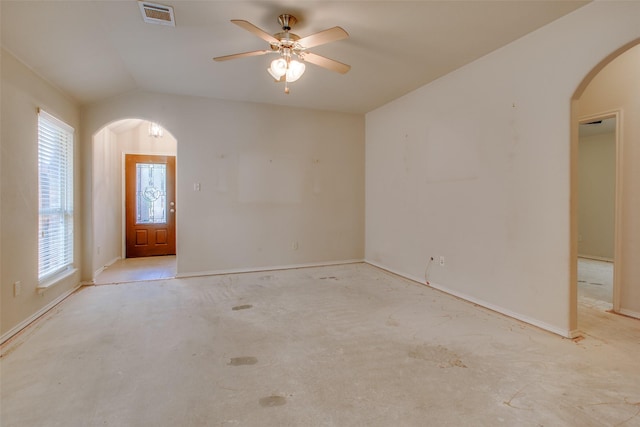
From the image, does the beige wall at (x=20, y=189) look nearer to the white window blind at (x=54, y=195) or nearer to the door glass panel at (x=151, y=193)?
the white window blind at (x=54, y=195)

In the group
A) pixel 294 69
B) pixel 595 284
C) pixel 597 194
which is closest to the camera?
pixel 294 69

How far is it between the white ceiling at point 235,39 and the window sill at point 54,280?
2082 millimetres

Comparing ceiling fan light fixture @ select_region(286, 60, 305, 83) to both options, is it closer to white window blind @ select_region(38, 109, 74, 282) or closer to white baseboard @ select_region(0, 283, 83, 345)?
white window blind @ select_region(38, 109, 74, 282)

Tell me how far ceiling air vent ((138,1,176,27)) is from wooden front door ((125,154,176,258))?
154 inches

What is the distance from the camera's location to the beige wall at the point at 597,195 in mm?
5406

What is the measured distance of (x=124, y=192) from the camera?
19.1ft

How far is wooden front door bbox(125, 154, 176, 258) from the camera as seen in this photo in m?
5.84

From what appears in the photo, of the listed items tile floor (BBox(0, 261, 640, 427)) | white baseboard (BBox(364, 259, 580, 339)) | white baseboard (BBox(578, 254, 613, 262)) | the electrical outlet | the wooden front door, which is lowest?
tile floor (BBox(0, 261, 640, 427))

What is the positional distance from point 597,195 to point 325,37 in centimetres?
634

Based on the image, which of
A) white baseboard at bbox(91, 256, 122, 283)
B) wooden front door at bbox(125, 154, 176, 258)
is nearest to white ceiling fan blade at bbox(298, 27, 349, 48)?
white baseboard at bbox(91, 256, 122, 283)

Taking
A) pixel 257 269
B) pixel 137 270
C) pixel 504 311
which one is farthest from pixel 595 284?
pixel 137 270

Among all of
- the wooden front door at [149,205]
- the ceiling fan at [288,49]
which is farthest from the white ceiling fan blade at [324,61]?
the wooden front door at [149,205]

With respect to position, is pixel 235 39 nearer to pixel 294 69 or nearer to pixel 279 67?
pixel 279 67

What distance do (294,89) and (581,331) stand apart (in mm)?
4033
